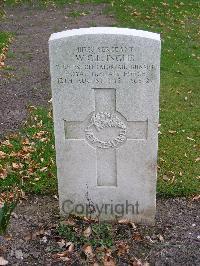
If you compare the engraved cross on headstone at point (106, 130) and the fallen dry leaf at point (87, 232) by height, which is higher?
the engraved cross on headstone at point (106, 130)

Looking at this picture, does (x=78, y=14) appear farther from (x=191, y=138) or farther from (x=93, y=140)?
(x=93, y=140)

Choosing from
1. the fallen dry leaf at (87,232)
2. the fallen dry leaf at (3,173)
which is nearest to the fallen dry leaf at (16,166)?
the fallen dry leaf at (3,173)

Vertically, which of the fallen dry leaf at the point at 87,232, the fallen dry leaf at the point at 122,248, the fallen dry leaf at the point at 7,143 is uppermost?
the fallen dry leaf at the point at 7,143

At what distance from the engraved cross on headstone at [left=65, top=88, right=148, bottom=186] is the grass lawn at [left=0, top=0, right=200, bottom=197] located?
3.54ft

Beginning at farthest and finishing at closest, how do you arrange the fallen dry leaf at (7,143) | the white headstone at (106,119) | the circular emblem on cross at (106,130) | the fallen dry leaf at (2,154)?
the fallen dry leaf at (7,143)
the fallen dry leaf at (2,154)
the circular emblem on cross at (106,130)
the white headstone at (106,119)

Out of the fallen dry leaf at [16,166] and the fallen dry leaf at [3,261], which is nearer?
the fallen dry leaf at [3,261]

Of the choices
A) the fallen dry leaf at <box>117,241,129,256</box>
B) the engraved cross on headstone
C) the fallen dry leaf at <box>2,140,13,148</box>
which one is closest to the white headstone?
the engraved cross on headstone

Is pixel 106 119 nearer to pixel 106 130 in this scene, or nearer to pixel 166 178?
pixel 106 130

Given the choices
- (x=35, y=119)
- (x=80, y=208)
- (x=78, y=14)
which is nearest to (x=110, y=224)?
(x=80, y=208)

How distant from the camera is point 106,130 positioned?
444 centimetres

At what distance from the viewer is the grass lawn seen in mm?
5516

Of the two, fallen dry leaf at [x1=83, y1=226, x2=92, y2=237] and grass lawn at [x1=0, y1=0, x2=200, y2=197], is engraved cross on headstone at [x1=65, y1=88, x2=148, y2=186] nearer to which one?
fallen dry leaf at [x1=83, y1=226, x2=92, y2=237]

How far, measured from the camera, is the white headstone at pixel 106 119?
13.3 ft

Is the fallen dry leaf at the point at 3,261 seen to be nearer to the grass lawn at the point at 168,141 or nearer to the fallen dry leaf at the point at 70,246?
the fallen dry leaf at the point at 70,246
